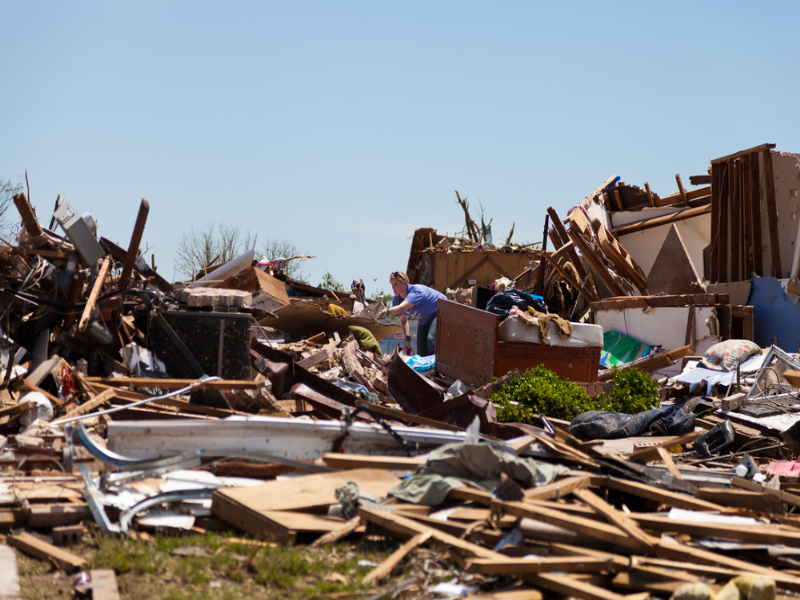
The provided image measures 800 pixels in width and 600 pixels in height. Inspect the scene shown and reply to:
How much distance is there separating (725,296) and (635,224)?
555cm

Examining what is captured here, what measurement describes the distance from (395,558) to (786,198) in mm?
11009

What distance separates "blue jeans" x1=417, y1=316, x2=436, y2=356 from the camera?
1189 cm

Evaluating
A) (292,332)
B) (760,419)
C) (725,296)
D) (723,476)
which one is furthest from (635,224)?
(723,476)

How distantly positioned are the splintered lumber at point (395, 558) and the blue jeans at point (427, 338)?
8333 mm

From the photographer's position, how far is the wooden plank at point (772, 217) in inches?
466

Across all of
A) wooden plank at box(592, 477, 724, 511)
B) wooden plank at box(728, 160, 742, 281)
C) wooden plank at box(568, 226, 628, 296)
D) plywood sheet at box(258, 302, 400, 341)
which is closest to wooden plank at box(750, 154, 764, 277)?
wooden plank at box(728, 160, 742, 281)

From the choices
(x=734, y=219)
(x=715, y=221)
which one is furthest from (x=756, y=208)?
(x=715, y=221)

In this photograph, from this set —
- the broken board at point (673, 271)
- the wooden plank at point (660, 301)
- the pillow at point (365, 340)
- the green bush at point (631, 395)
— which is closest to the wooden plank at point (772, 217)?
the wooden plank at point (660, 301)

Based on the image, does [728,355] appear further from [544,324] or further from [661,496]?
[661,496]

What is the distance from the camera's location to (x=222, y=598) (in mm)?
3061

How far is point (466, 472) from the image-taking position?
4.22 m

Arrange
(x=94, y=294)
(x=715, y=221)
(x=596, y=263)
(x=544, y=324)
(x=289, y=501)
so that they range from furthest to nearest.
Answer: (x=596, y=263) < (x=715, y=221) < (x=544, y=324) < (x=94, y=294) < (x=289, y=501)

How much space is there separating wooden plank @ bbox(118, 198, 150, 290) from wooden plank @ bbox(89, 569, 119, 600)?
4.62 m

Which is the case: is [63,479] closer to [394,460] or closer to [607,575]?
[394,460]
